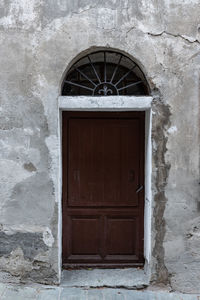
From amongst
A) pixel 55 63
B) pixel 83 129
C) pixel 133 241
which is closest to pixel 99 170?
pixel 83 129

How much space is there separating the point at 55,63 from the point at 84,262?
276 cm

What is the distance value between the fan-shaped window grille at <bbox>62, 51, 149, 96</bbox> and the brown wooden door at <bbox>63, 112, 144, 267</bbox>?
324mm

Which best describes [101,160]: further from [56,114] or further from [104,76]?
[104,76]

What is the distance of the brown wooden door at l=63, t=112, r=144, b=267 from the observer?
468cm

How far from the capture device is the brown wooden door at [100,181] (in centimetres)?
468

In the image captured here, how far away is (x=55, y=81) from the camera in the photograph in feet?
13.6

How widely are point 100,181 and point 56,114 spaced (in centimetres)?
118

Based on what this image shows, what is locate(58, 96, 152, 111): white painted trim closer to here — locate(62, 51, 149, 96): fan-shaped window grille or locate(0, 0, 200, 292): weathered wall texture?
locate(0, 0, 200, 292): weathered wall texture

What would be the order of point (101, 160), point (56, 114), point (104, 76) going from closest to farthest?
point (56, 114) < point (104, 76) < point (101, 160)

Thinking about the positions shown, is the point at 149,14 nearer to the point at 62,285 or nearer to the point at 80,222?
the point at 80,222

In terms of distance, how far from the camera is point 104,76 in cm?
450

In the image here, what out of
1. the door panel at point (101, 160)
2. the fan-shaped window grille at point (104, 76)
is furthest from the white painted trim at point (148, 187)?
the fan-shaped window grille at point (104, 76)

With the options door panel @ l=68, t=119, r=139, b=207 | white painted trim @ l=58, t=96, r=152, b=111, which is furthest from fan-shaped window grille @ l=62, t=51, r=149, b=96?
door panel @ l=68, t=119, r=139, b=207

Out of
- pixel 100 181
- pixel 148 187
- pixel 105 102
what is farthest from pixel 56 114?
pixel 148 187
